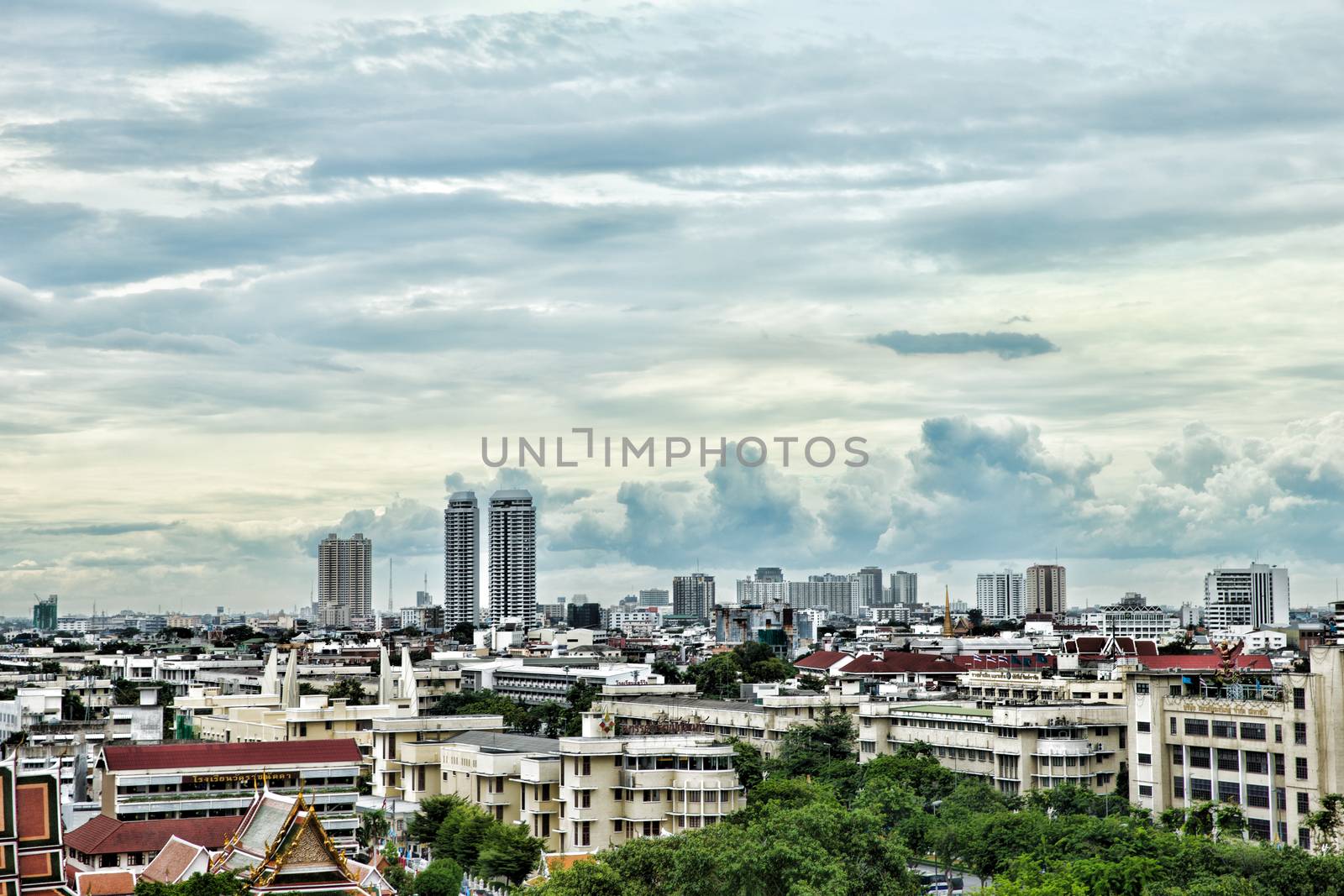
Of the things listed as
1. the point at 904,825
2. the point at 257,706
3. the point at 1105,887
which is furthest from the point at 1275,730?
the point at 257,706

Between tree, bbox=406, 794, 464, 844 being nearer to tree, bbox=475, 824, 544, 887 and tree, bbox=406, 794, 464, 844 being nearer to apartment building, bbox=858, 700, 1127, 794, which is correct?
tree, bbox=475, 824, 544, 887

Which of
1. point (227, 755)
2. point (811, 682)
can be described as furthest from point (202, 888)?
point (811, 682)

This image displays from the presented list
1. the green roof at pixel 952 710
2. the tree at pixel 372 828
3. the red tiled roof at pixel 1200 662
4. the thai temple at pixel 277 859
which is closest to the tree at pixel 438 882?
the thai temple at pixel 277 859

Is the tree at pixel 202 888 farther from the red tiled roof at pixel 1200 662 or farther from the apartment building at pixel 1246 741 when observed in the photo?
the red tiled roof at pixel 1200 662

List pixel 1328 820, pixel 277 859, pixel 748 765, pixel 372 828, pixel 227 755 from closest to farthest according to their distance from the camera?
pixel 277 859 < pixel 1328 820 < pixel 227 755 < pixel 372 828 < pixel 748 765

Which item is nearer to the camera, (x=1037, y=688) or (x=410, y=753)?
(x=410, y=753)

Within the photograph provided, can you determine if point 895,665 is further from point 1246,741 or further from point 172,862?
point 172,862

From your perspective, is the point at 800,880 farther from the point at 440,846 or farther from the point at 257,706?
the point at 257,706
